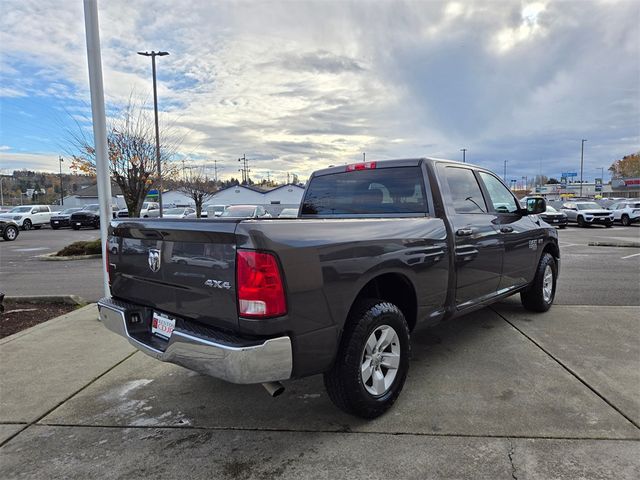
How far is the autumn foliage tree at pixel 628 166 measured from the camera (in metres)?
93.2

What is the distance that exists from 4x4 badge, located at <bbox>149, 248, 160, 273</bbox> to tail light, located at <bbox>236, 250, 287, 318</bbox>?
85cm

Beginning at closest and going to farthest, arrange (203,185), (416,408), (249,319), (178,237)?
(249,319)
(178,237)
(416,408)
(203,185)

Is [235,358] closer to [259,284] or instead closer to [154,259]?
[259,284]

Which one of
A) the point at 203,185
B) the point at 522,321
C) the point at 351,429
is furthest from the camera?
the point at 203,185

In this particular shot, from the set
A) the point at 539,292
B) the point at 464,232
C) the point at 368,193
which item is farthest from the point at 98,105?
the point at 539,292

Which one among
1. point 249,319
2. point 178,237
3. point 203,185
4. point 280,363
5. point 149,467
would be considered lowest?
point 149,467

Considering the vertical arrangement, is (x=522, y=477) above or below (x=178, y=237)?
below

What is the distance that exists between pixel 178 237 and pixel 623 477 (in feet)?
9.78

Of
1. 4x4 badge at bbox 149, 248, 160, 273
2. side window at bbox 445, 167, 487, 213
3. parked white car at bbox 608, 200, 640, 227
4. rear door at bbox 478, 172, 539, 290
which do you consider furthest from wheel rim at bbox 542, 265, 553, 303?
parked white car at bbox 608, 200, 640, 227

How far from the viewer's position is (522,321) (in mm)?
5523

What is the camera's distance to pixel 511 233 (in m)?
4.89

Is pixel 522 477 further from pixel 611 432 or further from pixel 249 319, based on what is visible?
pixel 249 319

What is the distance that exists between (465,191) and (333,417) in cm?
256

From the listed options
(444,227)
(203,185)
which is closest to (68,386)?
(444,227)
